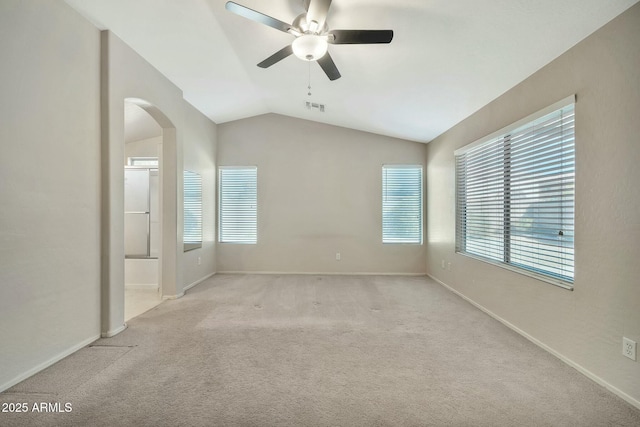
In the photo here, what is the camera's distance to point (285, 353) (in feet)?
7.90

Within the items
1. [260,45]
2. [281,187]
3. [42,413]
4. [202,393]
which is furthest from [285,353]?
[281,187]

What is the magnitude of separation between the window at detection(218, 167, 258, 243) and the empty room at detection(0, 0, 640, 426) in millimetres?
1088

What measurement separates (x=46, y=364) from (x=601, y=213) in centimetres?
425

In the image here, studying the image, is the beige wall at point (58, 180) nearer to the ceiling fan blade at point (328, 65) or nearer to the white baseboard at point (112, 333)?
the white baseboard at point (112, 333)

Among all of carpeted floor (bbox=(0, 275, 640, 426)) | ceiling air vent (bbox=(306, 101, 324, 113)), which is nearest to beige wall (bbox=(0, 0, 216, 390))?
carpeted floor (bbox=(0, 275, 640, 426))

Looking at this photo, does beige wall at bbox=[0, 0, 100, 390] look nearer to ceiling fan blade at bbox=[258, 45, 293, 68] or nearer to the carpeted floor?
the carpeted floor

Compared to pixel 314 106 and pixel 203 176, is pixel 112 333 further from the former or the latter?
pixel 314 106

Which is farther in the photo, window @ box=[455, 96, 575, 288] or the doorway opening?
the doorway opening

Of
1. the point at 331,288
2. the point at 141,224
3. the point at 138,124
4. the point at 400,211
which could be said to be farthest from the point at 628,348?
the point at 138,124

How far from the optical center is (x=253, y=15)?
80.2 inches

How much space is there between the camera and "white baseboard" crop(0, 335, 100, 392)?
190 centimetres

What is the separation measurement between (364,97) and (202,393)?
12.4ft

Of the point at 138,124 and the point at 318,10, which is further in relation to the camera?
the point at 138,124

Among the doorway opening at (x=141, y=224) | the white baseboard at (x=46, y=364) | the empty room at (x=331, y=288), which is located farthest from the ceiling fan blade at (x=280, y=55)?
the white baseboard at (x=46, y=364)
